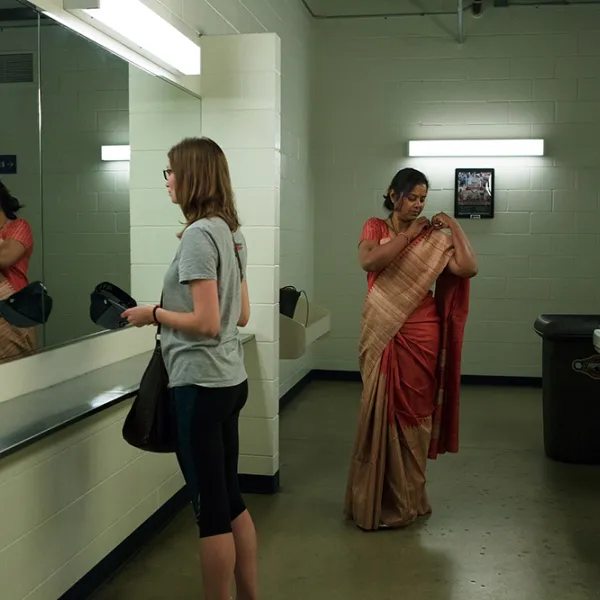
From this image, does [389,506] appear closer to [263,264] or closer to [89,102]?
[263,264]

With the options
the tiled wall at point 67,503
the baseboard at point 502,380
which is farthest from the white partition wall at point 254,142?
the baseboard at point 502,380

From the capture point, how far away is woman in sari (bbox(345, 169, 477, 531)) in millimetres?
3498

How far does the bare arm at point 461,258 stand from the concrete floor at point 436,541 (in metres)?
1.15

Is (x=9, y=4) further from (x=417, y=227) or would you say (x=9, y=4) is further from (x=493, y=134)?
(x=493, y=134)

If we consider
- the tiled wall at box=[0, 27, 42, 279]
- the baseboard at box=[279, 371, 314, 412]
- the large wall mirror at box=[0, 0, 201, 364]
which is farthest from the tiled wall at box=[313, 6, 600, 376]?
the tiled wall at box=[0, 27, 42, 279]

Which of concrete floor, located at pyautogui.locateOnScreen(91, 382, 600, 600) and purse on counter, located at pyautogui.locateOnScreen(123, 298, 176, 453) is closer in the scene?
purse on counter, located at pyautogui.locateOnScreen(123, 298, 176, 453)

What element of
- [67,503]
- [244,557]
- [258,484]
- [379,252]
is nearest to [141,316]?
[67,503]

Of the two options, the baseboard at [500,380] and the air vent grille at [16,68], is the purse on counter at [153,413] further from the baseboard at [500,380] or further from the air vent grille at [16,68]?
the baseboard at [500,380]

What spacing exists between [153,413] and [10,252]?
69 centimetres

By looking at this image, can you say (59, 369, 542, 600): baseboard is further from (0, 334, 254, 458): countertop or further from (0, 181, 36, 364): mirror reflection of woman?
(0, 181, 36, 364): mirror reflection of woman

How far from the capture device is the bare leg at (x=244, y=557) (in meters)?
2.46

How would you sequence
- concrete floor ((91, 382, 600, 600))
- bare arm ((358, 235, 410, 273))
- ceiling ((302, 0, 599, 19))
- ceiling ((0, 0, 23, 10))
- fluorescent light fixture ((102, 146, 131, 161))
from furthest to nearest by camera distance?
ceiling ((302, 0, 599, 19)) < bare arm ((358, 235, 410, 273)) < fluorescent light fixture ((102, 146, 131, 161)) < concrete floor ((91, 382, 600, 600)) < ceiling ((0, 0, 23, 10))

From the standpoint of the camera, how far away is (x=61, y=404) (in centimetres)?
245

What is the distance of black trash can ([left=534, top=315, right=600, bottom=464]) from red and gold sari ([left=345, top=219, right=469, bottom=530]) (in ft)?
4.15
